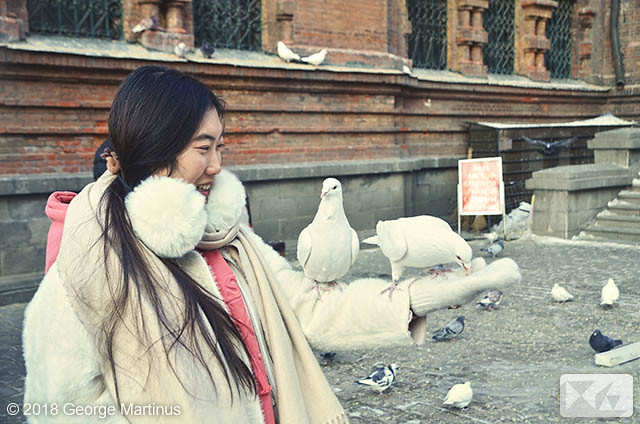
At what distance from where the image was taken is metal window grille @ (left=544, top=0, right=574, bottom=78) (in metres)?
18.1

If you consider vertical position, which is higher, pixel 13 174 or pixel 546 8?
pixel 546 8

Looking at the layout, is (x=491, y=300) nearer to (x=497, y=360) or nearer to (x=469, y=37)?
(x=497, y=360)

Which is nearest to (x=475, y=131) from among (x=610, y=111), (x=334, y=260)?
(x=610, y=111)

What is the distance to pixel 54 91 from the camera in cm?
870

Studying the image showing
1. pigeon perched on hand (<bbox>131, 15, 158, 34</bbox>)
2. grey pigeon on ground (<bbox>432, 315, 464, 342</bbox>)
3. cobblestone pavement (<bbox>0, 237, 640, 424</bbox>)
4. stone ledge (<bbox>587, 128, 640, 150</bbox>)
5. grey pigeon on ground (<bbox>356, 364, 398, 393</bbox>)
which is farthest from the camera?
stone ledge (<bbox>587, 128, 640, 150</bbox>)

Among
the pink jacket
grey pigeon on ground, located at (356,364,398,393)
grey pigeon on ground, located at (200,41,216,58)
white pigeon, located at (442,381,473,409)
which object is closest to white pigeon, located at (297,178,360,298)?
the pink jacket

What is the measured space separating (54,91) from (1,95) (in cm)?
68

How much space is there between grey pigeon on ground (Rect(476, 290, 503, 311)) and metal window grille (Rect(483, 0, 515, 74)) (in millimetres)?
10592

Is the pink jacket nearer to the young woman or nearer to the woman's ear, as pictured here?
the young woman

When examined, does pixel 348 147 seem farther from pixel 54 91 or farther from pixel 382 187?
pixel 54 91

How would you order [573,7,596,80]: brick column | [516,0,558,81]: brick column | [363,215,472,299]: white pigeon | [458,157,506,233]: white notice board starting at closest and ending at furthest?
[363,215,472,299]: white pigeon < [458,157,506,233]: white notice board < [516,0,558,81]: brick column < [573,7,596,80]: brick column

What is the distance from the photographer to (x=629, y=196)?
1266cm

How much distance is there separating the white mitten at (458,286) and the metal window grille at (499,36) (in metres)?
15.2

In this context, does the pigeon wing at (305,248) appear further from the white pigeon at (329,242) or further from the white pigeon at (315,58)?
the white pigeon at (315,58)
